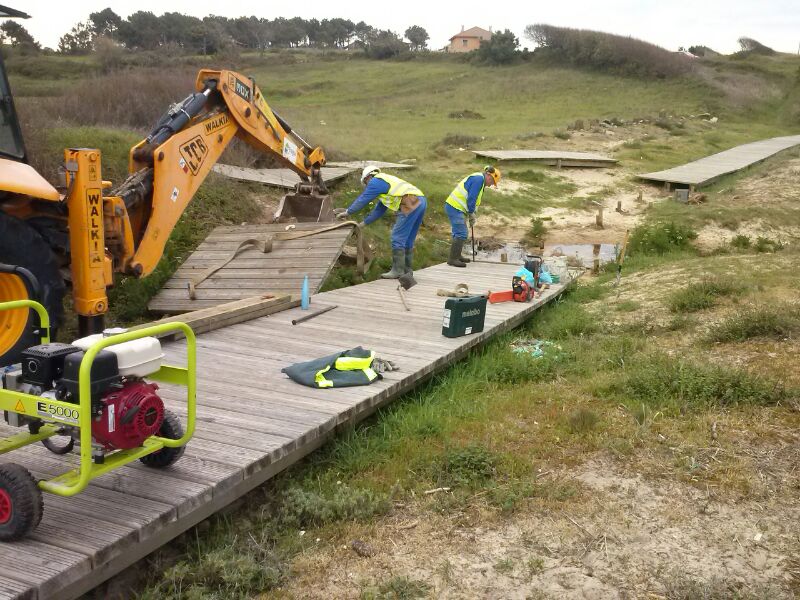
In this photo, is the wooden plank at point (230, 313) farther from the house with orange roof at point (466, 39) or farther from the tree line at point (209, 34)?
the house with orange roof at point (466, 39)

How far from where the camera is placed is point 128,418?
3.26 metres

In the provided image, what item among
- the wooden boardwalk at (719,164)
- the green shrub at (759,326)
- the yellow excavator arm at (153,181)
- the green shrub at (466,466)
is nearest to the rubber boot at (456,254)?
the yellow excavator arm at (153,181)

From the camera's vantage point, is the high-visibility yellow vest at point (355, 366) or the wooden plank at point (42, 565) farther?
the high-visibility yellow vest at point (355, 366)

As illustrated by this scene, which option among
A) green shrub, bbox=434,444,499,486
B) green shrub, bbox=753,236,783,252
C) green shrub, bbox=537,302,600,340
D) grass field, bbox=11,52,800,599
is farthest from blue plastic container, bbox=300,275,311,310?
green shrub, bbox=753,236,783,252

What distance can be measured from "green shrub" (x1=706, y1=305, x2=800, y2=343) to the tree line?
15.4 meters

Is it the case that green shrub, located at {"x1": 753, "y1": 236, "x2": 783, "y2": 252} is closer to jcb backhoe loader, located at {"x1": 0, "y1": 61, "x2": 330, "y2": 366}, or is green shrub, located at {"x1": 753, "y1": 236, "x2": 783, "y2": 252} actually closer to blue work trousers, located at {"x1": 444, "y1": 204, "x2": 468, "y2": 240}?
blue work trousers, located at {"x1": 444, "y1": 204, "x2": 468, "y2": 240}

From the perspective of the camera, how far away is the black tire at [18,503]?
305 centimetres

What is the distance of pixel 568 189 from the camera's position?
2042 centimetres

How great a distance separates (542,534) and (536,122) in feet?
102

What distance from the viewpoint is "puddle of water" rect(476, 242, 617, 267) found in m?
13.5

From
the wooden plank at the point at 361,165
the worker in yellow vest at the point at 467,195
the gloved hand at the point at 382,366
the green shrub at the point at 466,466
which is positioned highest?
the wooden plank at the point at 361,165

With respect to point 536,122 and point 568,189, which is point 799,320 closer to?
point 568,189

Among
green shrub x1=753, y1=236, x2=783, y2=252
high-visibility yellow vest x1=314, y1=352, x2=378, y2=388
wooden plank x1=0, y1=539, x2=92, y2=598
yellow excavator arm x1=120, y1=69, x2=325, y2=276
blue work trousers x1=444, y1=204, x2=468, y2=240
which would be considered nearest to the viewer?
wooden plank x1=0, y1=539, x2=92, y2=598

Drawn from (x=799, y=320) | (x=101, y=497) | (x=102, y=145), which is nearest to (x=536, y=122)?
(x=102, y=145)
